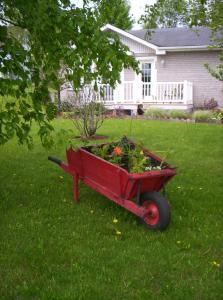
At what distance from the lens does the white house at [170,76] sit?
20.1 metres

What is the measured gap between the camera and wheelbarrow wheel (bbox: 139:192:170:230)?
487cm

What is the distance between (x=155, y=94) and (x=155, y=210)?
15826 millimetres

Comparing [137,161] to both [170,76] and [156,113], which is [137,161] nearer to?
[156,113]

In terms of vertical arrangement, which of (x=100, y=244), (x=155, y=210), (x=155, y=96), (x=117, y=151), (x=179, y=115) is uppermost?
(x=155, y=96)

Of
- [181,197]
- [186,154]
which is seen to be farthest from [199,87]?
[181,197]

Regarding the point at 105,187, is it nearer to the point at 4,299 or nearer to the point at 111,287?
the point at 111,287

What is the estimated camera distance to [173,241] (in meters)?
4.79

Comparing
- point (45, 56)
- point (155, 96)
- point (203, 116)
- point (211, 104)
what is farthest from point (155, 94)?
point (45, 56)

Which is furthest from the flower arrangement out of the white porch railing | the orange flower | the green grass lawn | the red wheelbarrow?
the white porch railing

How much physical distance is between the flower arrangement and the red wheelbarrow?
15cm

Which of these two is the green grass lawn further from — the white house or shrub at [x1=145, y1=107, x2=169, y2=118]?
the white house

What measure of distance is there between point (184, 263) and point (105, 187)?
153 cm

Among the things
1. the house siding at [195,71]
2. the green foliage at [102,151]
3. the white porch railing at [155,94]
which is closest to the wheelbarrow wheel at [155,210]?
the green foliage at [102,151]

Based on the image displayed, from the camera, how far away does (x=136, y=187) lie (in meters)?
5.00
